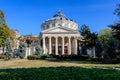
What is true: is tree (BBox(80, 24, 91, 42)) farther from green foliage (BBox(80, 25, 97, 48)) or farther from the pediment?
the pediment

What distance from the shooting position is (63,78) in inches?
481

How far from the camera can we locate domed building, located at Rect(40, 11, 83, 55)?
84.5m

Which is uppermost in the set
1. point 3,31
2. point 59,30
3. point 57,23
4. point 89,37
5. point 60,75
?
point 57,23

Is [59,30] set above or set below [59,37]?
above

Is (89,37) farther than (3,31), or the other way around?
(89,37)

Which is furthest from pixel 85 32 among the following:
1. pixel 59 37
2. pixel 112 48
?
pixel 112 48

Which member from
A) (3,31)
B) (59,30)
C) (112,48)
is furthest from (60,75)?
(59,30)

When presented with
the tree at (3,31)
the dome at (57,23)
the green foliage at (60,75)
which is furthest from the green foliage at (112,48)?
the dome at (57,23)

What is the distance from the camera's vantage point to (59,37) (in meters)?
86.5

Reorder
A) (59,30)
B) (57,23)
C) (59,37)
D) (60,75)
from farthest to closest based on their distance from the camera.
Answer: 1. (57,23)
2. (59,37)
3. (59,30)
4. (60,75)

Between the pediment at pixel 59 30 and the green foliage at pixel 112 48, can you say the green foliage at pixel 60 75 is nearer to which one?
the green foliage at pixel 112 48

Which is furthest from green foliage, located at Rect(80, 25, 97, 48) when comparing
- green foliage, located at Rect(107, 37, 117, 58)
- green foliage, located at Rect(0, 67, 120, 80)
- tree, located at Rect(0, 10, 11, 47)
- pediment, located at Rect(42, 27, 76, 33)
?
green foliage, located at Rect(0, 67, 120, 80)

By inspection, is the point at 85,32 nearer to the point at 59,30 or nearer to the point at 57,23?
the point at 59,30

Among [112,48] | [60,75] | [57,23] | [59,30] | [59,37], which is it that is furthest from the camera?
[57,23]
